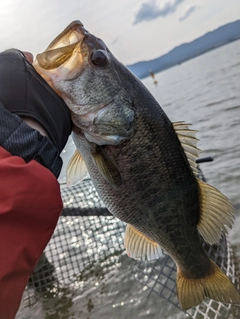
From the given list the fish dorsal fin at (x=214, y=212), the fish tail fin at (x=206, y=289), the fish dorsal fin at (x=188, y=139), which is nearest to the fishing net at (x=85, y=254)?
the fish tail fin at (x=206, y=289)

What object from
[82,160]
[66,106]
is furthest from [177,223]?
[66,106]

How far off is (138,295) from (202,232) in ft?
4.86

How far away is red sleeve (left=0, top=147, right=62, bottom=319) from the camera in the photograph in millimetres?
1089

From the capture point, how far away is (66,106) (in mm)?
1791

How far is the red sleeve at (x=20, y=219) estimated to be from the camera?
109cm

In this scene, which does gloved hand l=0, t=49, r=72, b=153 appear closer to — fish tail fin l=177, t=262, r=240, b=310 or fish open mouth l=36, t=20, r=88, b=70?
fish open mouth l=36, t=20, r=88, b=70

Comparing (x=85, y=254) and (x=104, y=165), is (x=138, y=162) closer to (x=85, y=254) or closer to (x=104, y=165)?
(x=104, y=165)

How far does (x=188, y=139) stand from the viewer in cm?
230

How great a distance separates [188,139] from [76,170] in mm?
835

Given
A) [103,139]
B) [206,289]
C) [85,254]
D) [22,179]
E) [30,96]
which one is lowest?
[85,254]

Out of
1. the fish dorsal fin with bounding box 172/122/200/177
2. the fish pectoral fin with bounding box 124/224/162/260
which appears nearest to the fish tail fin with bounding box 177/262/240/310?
the fish pectoral fin with bounding box 124/224/162/260

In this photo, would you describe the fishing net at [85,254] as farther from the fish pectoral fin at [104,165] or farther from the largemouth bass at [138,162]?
the fish pectoral fin at [104,165]

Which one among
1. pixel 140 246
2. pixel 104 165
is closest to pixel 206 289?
pixel 140 246

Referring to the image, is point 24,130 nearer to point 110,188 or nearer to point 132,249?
point 110,188
